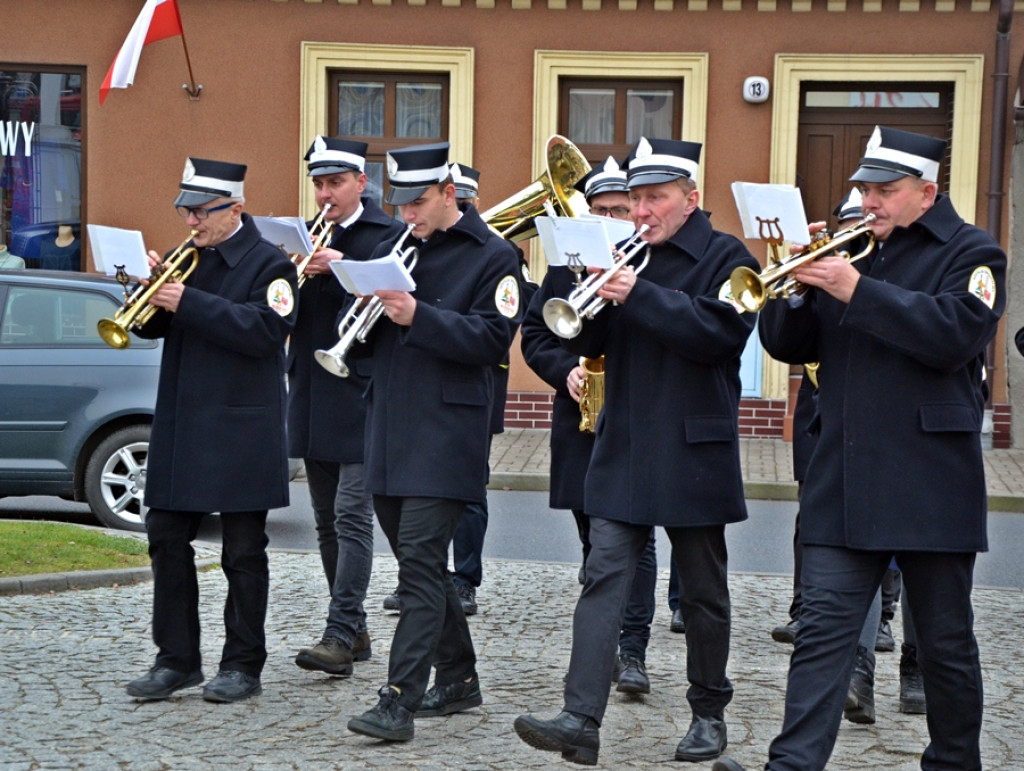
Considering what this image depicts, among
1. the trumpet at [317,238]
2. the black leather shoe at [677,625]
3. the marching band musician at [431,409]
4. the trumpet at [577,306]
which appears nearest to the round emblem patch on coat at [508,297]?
the marching band musician at [431,409]

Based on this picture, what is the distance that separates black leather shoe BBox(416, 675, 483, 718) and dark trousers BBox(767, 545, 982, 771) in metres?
1.50

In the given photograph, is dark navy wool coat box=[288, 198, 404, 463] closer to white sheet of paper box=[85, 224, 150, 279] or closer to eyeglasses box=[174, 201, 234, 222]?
eyeglasses box=[174, 201, 234, 222]

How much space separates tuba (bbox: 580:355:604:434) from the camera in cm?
661

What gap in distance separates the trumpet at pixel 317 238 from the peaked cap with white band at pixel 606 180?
110 centimetres

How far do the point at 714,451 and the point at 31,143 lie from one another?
41.1 feet

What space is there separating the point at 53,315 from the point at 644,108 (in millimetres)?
7458

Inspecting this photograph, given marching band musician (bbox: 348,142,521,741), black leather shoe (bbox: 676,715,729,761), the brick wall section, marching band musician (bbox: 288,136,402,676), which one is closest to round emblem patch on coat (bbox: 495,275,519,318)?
marching band musician (bbox: 348,142,521,741)

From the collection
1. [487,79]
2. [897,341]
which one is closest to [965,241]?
[897,341]

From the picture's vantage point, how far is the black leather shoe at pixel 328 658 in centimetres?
632

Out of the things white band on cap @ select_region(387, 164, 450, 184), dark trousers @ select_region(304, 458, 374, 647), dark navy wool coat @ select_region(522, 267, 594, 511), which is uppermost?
white band on cap @ select_region(387, 164, 450, 184)

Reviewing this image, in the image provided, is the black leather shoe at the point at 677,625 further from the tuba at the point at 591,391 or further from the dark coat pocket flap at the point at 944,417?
the dark coat pocket flap at the point at 944,417

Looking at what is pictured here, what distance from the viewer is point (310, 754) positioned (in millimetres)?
5258

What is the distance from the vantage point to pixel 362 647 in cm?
667

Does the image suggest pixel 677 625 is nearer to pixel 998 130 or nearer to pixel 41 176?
pixel 998 130
